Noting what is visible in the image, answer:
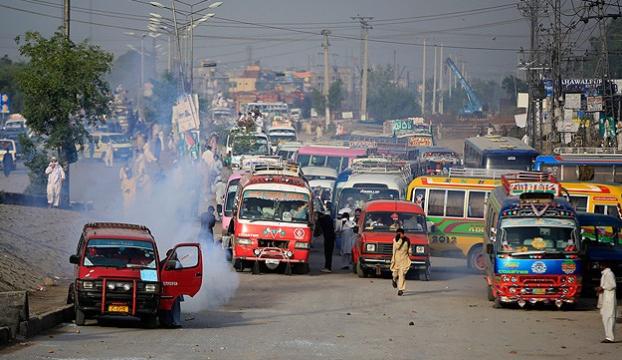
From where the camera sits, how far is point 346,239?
36.1 meters

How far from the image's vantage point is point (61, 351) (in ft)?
57.3

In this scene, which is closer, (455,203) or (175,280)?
(175,280)

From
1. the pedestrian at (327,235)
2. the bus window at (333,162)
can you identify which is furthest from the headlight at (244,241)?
the bus window at (333,162)

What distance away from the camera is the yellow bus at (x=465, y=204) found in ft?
116

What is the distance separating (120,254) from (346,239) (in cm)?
1584

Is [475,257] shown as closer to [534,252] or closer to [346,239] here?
[346,239]

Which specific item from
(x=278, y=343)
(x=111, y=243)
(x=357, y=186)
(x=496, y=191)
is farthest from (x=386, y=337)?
(x=357, y=186)

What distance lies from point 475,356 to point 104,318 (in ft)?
25.2

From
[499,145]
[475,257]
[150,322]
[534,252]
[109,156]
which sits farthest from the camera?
[109,156]

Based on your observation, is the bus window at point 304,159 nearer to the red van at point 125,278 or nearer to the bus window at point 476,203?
the bus window at point 476,203

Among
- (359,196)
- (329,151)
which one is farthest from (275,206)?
(329,151)

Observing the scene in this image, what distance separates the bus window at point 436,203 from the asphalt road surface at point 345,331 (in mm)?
6573

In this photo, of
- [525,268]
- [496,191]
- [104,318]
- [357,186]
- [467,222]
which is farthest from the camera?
[357,186]

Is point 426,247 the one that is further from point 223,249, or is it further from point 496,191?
point 223,249
